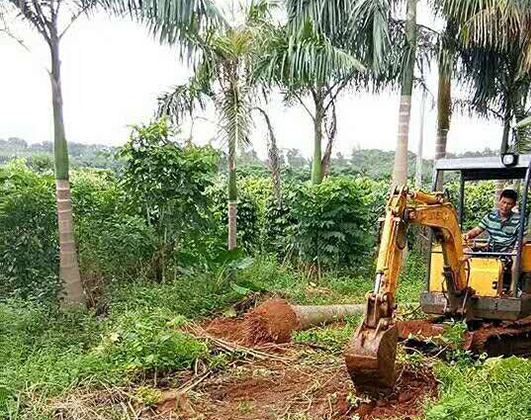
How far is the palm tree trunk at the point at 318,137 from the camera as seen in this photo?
1373cm

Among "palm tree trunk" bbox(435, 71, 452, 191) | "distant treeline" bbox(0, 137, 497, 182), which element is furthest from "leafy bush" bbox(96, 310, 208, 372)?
"palm tree trunk" bbox(435, 71, 452, 191)

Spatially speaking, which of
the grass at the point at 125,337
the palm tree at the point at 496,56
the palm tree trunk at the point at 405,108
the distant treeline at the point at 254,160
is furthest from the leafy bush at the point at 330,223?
the palm tree at the point at 496,56

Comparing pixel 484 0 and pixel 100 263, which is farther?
pixel 484 0

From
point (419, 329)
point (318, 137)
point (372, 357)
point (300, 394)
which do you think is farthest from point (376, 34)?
point (372, 357)

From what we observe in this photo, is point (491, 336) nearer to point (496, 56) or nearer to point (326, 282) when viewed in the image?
point (326, 282)

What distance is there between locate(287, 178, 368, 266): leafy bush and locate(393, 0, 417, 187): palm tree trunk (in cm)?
89

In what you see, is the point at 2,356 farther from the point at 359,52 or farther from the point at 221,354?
the point at 359,52

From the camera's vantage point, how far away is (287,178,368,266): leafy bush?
36.7 feet

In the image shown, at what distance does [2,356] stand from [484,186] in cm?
1229

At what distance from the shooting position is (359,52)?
11.2 metres

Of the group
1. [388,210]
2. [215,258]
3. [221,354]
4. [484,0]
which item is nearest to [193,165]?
[215,258]

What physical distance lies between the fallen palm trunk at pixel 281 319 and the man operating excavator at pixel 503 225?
7.19ft

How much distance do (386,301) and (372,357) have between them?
466 mm

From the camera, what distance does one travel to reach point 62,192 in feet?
26.4
